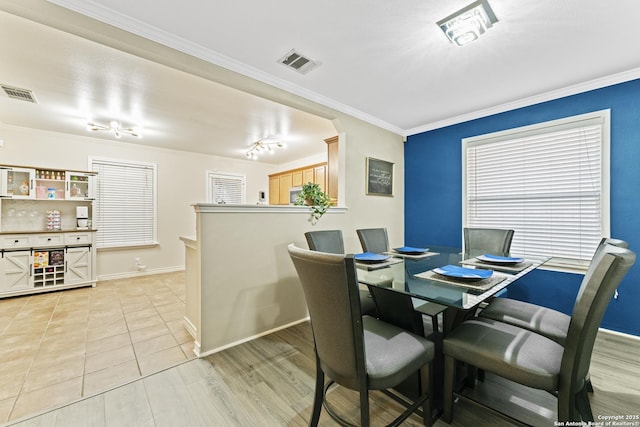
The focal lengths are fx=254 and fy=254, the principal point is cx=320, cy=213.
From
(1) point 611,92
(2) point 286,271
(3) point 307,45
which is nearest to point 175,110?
(3) point 307,45

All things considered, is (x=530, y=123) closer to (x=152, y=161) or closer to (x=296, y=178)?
(x=296, y=178)

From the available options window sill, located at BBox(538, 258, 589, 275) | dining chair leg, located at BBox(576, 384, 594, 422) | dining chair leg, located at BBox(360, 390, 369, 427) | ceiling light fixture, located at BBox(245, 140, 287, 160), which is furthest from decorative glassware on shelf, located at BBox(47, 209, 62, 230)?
window sill, located at BBox(538, 258, 589, 275)

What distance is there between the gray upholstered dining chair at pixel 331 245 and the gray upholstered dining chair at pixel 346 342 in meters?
0.65

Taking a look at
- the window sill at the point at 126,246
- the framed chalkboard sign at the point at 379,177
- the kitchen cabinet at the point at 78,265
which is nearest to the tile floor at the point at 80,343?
the kitchen cabinet at the point at 78,265

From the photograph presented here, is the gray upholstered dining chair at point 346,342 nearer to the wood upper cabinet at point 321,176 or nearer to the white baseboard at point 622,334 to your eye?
the white baseboard at point 622,334

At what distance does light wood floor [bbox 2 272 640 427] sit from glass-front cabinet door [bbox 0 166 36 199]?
12.5 ft

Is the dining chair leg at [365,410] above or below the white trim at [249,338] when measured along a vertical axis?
above

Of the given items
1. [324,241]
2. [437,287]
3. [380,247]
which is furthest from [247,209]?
[437,287]

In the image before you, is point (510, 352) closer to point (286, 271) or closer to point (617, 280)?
point (617, 280)

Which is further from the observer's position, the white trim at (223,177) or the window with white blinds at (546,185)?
the white trim at (223,177)

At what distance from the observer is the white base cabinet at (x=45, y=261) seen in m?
3.50

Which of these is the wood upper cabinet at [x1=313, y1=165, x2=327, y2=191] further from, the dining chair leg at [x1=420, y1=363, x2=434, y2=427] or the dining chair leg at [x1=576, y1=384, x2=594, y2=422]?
the dining chair leg at [x1=576, y1=384, x2=594, y2=422]

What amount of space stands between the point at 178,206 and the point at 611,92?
6.60 m

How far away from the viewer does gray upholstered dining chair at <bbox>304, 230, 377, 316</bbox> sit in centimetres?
197
